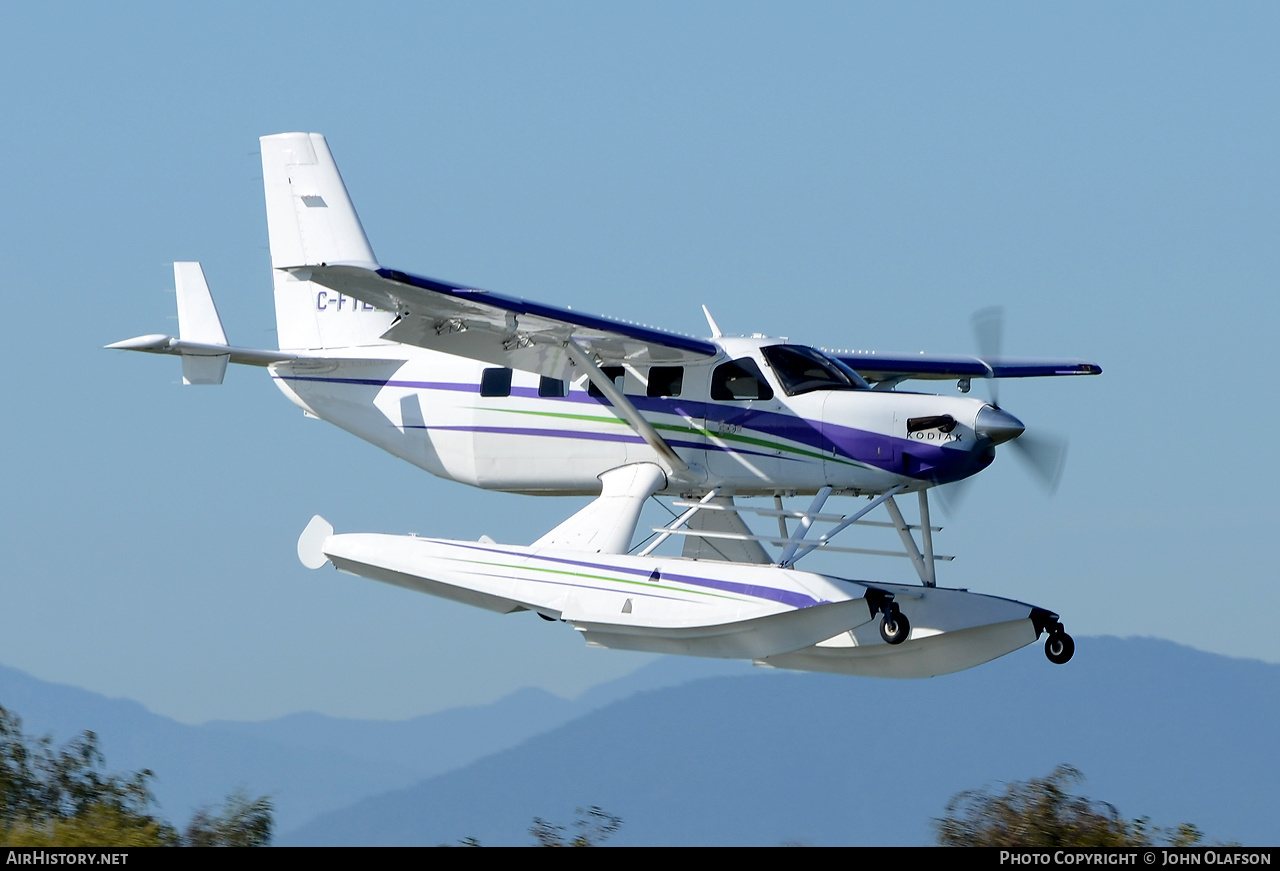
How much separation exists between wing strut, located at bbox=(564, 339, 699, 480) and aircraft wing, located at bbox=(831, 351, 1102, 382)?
294cm

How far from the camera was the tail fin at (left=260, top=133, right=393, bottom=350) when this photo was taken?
19.5 m

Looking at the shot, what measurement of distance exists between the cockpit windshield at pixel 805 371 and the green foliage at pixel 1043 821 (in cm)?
427

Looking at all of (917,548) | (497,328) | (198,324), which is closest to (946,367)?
(917,548)

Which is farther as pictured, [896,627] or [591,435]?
[591,435]

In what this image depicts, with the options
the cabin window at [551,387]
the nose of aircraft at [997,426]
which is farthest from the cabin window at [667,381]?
the nose of aircraft at [997,426]

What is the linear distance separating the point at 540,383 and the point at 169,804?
5.87 metres

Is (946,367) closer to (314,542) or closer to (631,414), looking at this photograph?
(631,414)

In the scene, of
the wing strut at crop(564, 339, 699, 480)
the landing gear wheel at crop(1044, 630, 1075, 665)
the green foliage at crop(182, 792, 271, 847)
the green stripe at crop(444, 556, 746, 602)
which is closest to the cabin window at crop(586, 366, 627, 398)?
the wing strut at crop(564, 339, 699, 480)

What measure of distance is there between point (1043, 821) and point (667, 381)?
5.80m

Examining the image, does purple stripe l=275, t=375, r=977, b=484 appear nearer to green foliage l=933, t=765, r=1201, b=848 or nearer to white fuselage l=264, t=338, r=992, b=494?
white fuselage l=264, t=338, r=992, b=494

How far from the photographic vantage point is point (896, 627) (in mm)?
15570

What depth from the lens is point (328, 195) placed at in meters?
19.8

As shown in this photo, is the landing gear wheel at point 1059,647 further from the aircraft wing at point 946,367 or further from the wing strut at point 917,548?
the aircraft wing at point 946,367
